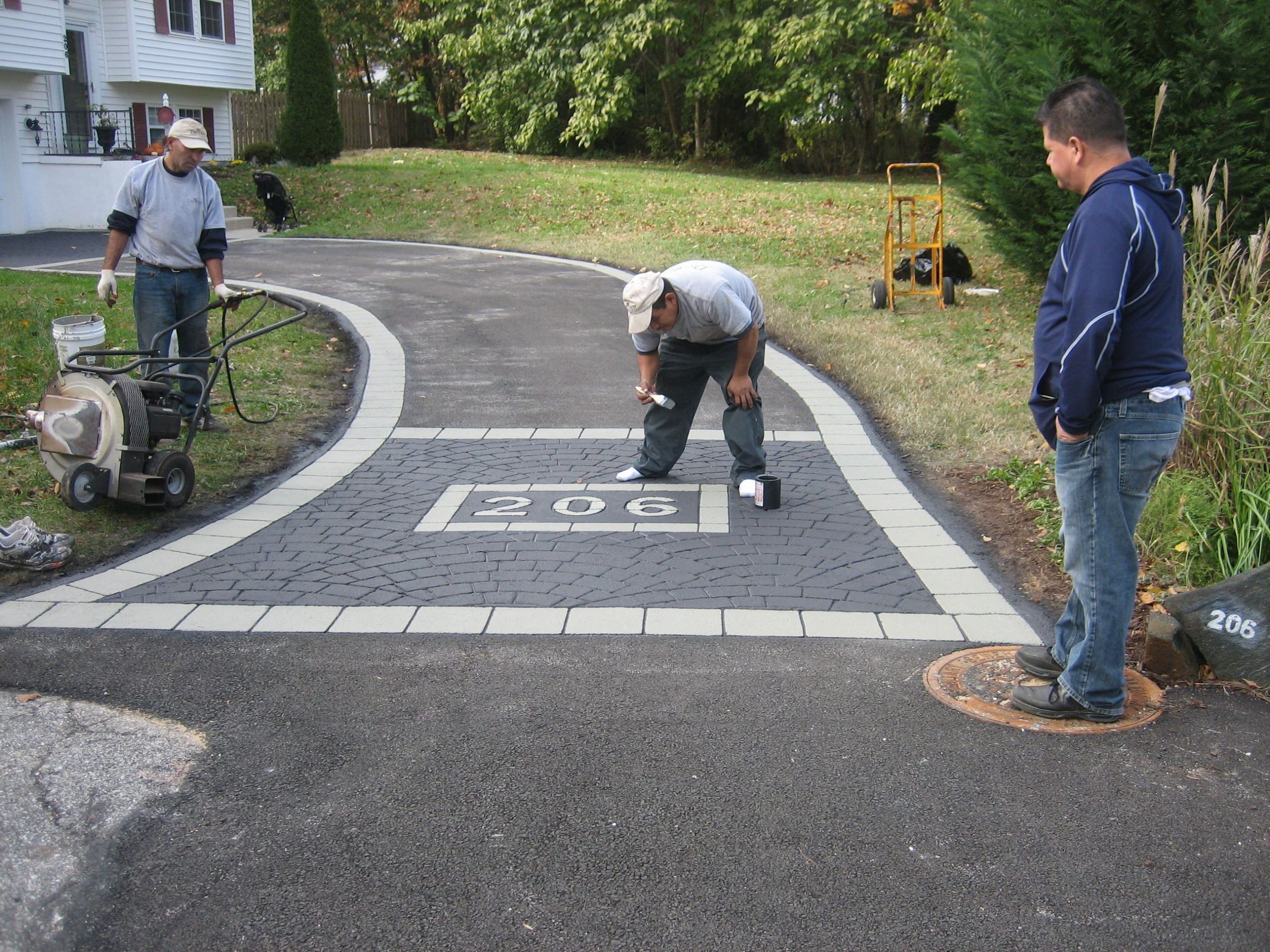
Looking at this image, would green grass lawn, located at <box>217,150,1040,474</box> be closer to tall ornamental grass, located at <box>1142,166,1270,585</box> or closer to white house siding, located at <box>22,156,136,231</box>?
tall ornamental grass, located at <box>1142,166,1270,585</box>

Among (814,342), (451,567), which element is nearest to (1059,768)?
(451,567)

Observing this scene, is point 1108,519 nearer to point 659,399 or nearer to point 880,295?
point 659,399

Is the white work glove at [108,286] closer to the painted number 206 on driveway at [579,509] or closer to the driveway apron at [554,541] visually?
the driveway apron at [554,541]

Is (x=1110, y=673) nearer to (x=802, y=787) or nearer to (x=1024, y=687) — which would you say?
(x=1024, y=687)

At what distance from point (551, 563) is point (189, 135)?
3.83 meters

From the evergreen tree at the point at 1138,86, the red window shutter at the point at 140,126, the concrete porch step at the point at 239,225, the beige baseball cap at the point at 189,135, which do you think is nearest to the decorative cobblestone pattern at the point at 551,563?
the beige baseball cap at the point at 189,135

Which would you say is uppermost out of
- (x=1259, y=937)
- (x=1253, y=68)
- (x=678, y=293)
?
(x=1253, y=68)

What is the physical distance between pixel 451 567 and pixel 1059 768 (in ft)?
10.0

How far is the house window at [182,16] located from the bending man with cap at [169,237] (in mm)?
21795

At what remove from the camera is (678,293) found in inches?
255

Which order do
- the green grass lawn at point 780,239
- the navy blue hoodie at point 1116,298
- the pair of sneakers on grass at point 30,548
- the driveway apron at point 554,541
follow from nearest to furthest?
the navy blue hoodie at point 1116,298, the driveway apron at point 554,541, the pair of sneakers on grass at point 30,548, the green grass lawn at point 780,239

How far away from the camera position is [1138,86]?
35.7 ft

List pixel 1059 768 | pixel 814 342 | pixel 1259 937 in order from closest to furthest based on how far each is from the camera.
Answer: pixel 1259 937, pixel 1059 768, pixel 814 342

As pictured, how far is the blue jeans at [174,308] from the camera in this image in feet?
25.1
